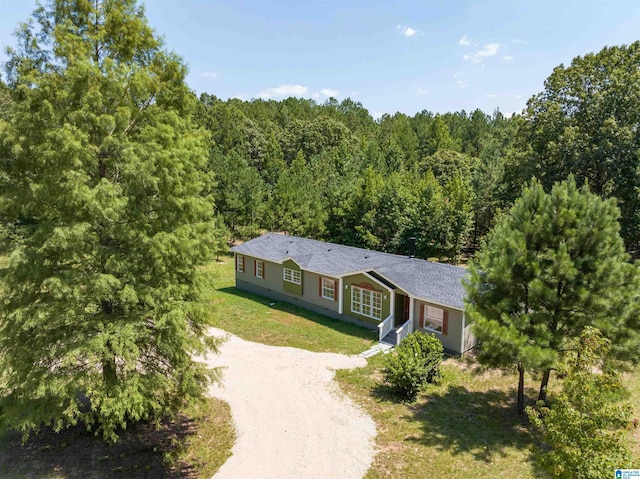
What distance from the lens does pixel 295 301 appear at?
2472 cm

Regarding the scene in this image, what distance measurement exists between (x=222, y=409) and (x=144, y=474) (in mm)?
3335

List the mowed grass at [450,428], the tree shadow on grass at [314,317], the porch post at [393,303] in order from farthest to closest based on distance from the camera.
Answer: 1. the tree shadow on grass at [314,317]
2. the porch post at [393,303]
3. the mowed grass at [450,428]

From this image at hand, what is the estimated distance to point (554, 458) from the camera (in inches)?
271

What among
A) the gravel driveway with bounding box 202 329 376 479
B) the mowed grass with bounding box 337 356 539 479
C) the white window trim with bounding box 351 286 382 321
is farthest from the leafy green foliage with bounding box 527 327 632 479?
the white window trim with bounding box 351 286 382 321

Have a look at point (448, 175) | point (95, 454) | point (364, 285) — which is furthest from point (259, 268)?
point (448, 175)

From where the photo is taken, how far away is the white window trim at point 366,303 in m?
20.5

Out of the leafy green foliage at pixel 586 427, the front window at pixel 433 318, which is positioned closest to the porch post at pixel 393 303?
the front window at pixel 433 318

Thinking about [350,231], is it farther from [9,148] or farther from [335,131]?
[335,131]

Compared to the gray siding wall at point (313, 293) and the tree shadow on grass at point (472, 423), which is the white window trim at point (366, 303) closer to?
the gray siding wall at point (313, 293)

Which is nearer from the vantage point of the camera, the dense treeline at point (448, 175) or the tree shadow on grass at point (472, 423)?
the tree shadow on grass at point (472, 423)

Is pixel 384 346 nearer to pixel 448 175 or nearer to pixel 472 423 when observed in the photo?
pixel 472 423

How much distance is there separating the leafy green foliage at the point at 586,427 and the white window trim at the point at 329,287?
604 inches

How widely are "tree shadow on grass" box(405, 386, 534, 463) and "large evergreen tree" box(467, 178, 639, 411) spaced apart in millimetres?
2132

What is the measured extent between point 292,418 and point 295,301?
39.3 feet
